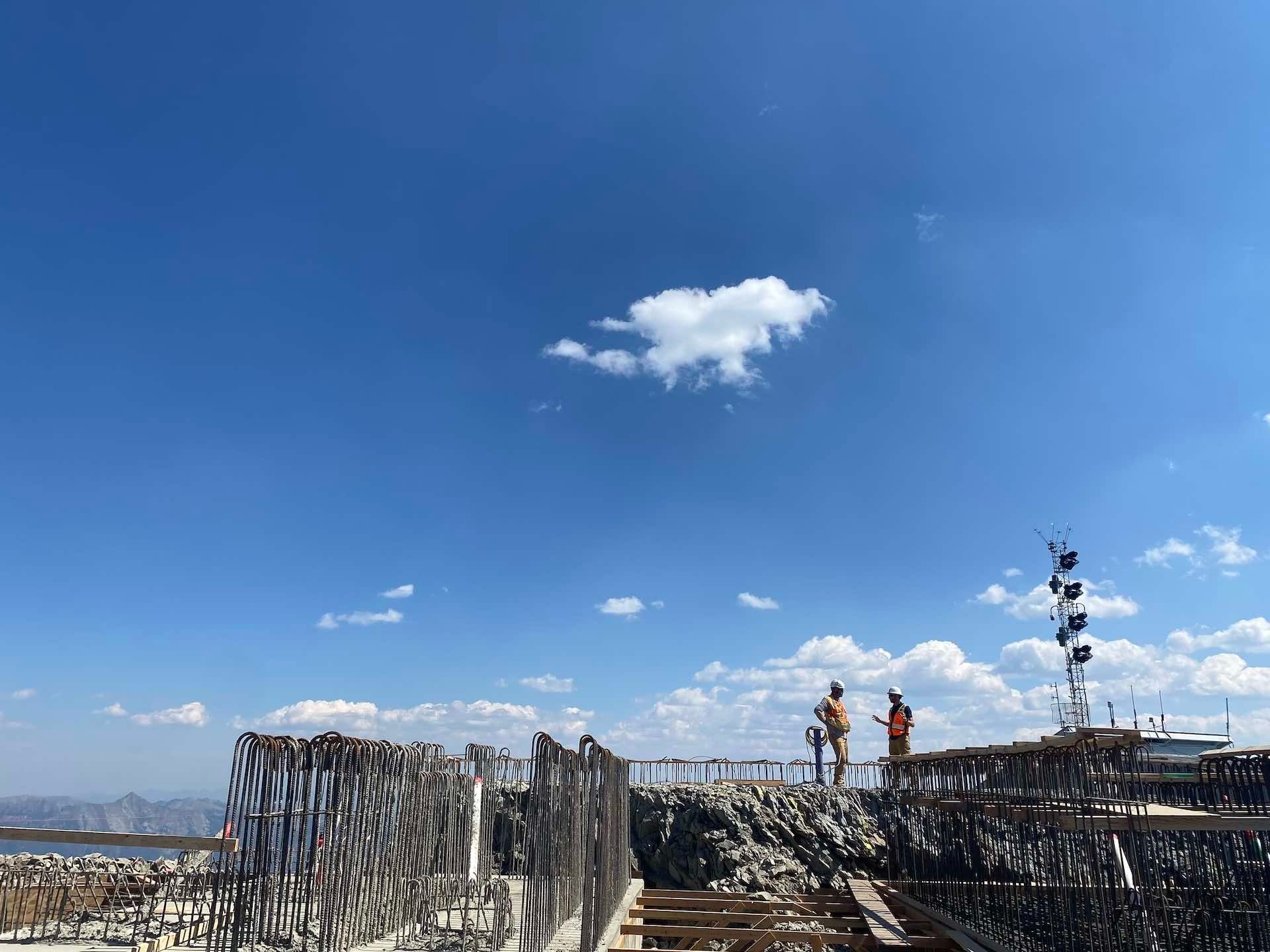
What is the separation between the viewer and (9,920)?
1223 centimetres

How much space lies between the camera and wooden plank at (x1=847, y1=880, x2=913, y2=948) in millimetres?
11734

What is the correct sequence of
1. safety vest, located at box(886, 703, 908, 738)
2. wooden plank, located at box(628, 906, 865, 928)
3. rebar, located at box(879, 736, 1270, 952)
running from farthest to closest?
safety vest, located at box(886, 703, 908, 738), wooden plank, located at box(628, 906, 865, 928), rebar, located at box(879, 736, 1270, 952)

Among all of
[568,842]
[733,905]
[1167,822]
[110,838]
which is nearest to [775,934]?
[733,905]

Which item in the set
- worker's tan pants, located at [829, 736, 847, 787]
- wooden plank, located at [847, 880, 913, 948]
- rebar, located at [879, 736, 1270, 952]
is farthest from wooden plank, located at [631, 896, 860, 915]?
worker's tan pants, located at [829, 736, 847, 787]

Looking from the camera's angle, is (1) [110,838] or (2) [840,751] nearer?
(1) [110,838]

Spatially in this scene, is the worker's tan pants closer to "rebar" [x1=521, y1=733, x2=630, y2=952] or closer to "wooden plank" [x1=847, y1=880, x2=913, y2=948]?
"wooden plank" [x1=847, y1=880, x2=913, y2=948]

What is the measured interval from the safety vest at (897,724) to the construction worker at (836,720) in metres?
1.62

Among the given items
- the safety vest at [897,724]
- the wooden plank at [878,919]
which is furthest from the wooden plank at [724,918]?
the safety vest at [897,724]

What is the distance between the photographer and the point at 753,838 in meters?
20.6

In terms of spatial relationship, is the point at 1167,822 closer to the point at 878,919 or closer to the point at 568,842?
the point at 568,842

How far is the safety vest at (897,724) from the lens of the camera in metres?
18.2

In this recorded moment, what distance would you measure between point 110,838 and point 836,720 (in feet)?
49.0

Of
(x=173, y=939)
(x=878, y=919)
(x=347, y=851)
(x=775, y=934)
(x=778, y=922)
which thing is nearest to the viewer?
(x=347, y=851)

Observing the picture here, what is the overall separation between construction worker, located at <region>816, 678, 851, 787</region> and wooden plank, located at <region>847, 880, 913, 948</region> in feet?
12.4
